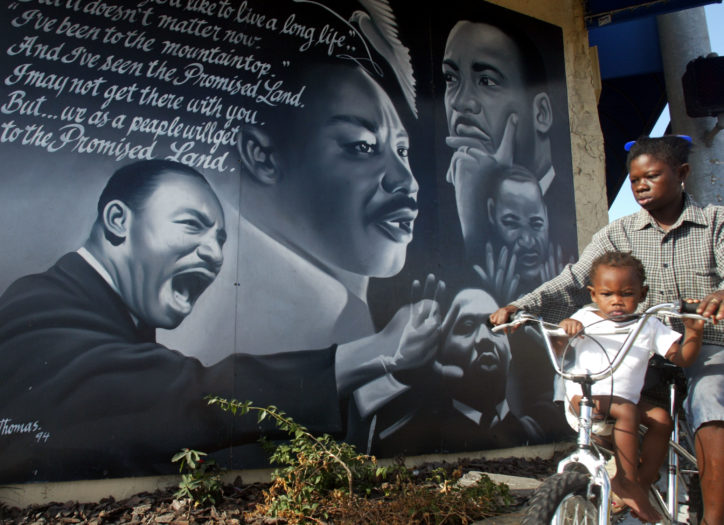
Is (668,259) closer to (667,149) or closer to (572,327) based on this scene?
(667,149)

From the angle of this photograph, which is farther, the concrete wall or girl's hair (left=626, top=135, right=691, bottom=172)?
the concrete wall

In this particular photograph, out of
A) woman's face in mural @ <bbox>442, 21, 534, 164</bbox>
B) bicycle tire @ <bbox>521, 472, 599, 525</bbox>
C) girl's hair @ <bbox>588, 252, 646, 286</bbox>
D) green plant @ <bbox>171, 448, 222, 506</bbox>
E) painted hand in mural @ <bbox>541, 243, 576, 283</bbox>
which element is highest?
woman's face in mural @ <bbox>442, 21, 534, 164</bbox>

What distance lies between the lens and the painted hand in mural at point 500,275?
17.1 feet

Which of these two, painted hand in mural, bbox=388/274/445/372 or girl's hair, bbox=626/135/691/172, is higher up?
girl's hair, bbox=626/135/691/172

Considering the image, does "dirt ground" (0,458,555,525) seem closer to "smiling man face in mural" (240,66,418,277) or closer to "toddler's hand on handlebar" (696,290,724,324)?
"smiling man face in mural" (240,66,418,277)

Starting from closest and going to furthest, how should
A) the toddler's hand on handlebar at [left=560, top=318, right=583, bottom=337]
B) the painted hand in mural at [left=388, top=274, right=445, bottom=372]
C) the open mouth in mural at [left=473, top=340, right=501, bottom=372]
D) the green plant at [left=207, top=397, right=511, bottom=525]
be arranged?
the toddler's hand on handlebar at [left=560, top=318, right=583, bottom=337], the green plant at [left=207, top=397, right=511, bottom=525], the painted hand in mural at [left=388, top=274, right=445, bottom=372], the open mouth in mural at [left=473, top=340, right=501, bottom=372]

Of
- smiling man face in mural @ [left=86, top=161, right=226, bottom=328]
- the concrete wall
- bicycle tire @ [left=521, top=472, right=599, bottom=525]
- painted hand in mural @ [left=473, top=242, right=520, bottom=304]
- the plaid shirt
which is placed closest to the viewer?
bicycle tire @ [left=521, top=472, right=599, bottom=525]

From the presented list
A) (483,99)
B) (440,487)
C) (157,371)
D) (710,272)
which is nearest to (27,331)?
(157,371)

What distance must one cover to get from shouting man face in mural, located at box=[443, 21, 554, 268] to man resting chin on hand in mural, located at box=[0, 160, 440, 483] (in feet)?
6.66

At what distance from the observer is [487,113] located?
5.45 metres

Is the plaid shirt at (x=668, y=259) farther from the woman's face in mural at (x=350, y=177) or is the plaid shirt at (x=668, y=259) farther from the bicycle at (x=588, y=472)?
the woman's face in mural at (x=350, y=177)

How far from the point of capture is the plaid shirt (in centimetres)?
291

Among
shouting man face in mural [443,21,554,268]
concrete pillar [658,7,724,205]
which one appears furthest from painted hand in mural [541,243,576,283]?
concrete pillar [658,7,724,205]

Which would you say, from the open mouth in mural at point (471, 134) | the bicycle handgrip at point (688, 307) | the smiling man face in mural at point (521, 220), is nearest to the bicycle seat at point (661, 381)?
the bicycle handgrip at point (688, 307)
